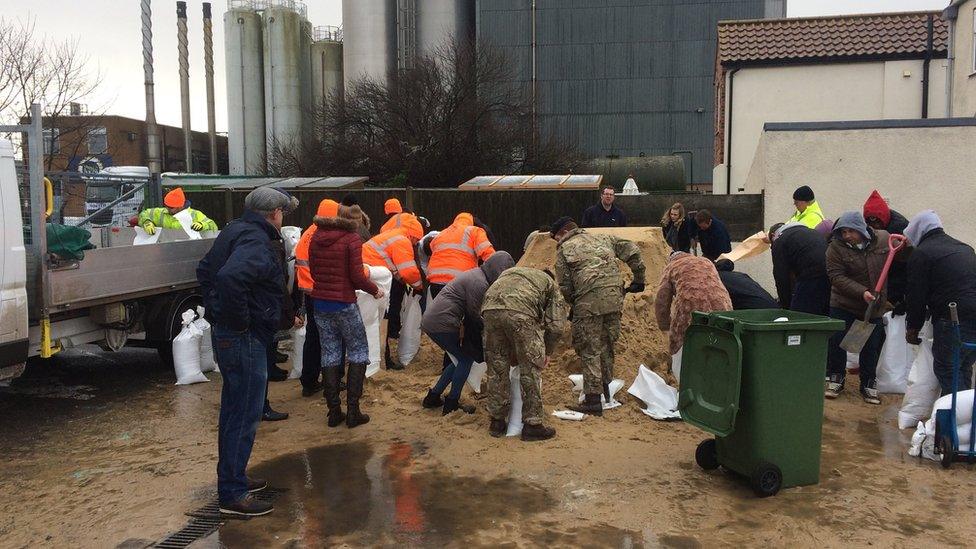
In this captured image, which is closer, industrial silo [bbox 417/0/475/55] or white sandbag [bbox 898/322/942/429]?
white sandbag [bbox 898/322/942/429]

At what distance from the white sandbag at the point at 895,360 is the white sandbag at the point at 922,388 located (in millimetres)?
1273

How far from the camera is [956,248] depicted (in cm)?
597

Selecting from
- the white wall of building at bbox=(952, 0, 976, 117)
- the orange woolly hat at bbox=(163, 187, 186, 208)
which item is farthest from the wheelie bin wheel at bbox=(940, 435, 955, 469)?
the white wall of building at bbox=(952, 0, 976, 117)

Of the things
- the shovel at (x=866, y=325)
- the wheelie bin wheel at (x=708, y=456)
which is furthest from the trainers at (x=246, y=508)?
the shovel at (x=866, y=325)

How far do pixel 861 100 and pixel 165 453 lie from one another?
747 inches

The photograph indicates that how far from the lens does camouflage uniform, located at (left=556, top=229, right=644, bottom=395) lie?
675 cm

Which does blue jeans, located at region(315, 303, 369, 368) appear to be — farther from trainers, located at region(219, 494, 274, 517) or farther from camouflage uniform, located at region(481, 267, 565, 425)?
trainers, located at region(219, 494, 274, 517)

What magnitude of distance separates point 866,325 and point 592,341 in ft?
7.54

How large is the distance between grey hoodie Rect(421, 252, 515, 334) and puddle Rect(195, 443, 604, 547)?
1125 mm

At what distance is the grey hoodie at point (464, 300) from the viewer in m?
6.57

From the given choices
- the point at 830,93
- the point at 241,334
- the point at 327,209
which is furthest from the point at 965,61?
the point at 241,334

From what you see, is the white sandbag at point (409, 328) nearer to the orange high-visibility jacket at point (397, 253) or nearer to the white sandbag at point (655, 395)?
the orange high-visibility jacket at point (397, 253)

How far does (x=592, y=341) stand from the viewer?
6.76 metres

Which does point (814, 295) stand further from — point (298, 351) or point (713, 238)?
point (298, 351)
